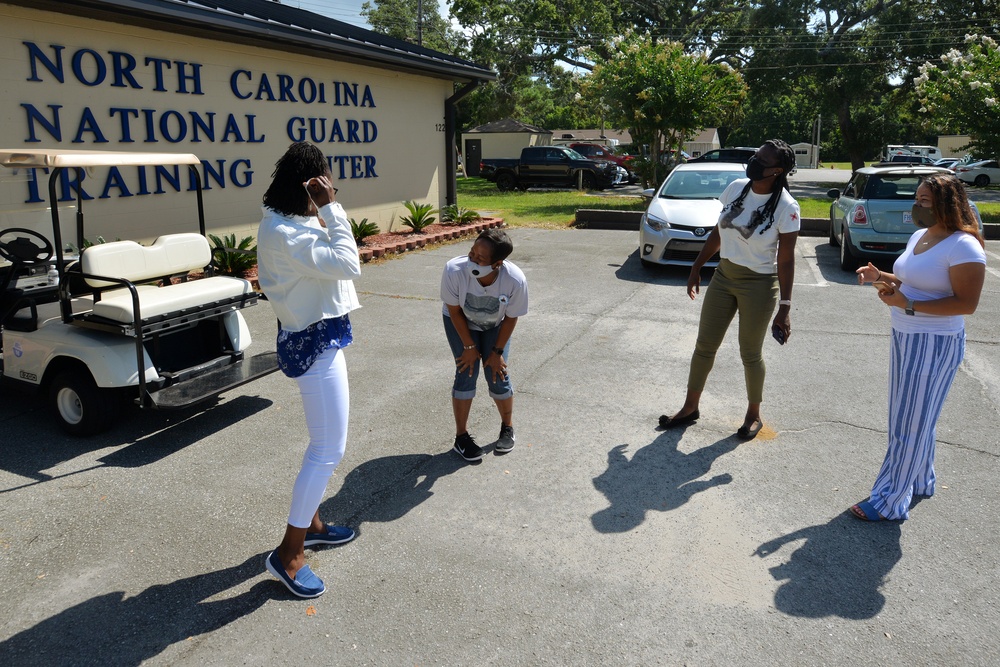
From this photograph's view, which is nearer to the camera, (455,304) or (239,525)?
(239,525)

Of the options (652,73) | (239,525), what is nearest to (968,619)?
(239,525)

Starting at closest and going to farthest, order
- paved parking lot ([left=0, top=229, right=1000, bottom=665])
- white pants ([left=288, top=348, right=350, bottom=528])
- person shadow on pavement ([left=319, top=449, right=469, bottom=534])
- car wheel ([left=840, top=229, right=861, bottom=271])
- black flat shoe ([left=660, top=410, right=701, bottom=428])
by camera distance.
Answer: paved parking lot ([left=0, top=229, right=1000, bottom=665]) < white pants ([left=288, top=348, right=350, bottom=528]) < person shadow on pavement ([left=319, top=449, right=469, bottom=534]) < black flat shoe ([left=660, top=410, right=701, bottom=428]) < car wheel ([left=840, top=229, right=861, bottom=271])

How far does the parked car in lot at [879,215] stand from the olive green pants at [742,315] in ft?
21.4

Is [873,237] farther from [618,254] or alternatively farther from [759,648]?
[759,648]

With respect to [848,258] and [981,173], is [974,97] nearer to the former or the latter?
[848,258]

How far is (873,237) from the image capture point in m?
10.2

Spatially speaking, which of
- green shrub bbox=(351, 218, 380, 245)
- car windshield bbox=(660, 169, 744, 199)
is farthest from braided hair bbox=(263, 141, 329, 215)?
car windshield bbox=(660, 169, 744, 199)

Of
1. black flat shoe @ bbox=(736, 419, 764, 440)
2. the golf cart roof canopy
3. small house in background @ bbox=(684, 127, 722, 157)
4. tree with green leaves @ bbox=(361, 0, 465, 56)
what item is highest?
tree with green leaves @ bbox=(361, 0, 465, 56)

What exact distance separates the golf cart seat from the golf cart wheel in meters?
0.39

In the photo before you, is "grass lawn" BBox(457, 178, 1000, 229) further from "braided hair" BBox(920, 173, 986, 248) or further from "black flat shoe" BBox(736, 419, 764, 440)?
"braided hair" BBox(920, 173, 986, 248)

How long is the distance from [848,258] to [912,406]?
297 inches

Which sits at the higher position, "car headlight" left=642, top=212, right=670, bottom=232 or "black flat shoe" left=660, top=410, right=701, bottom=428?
"car headlight" left=642, top=212, right=670, bottom=232

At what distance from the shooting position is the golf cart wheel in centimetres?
467

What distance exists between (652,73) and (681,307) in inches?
434
